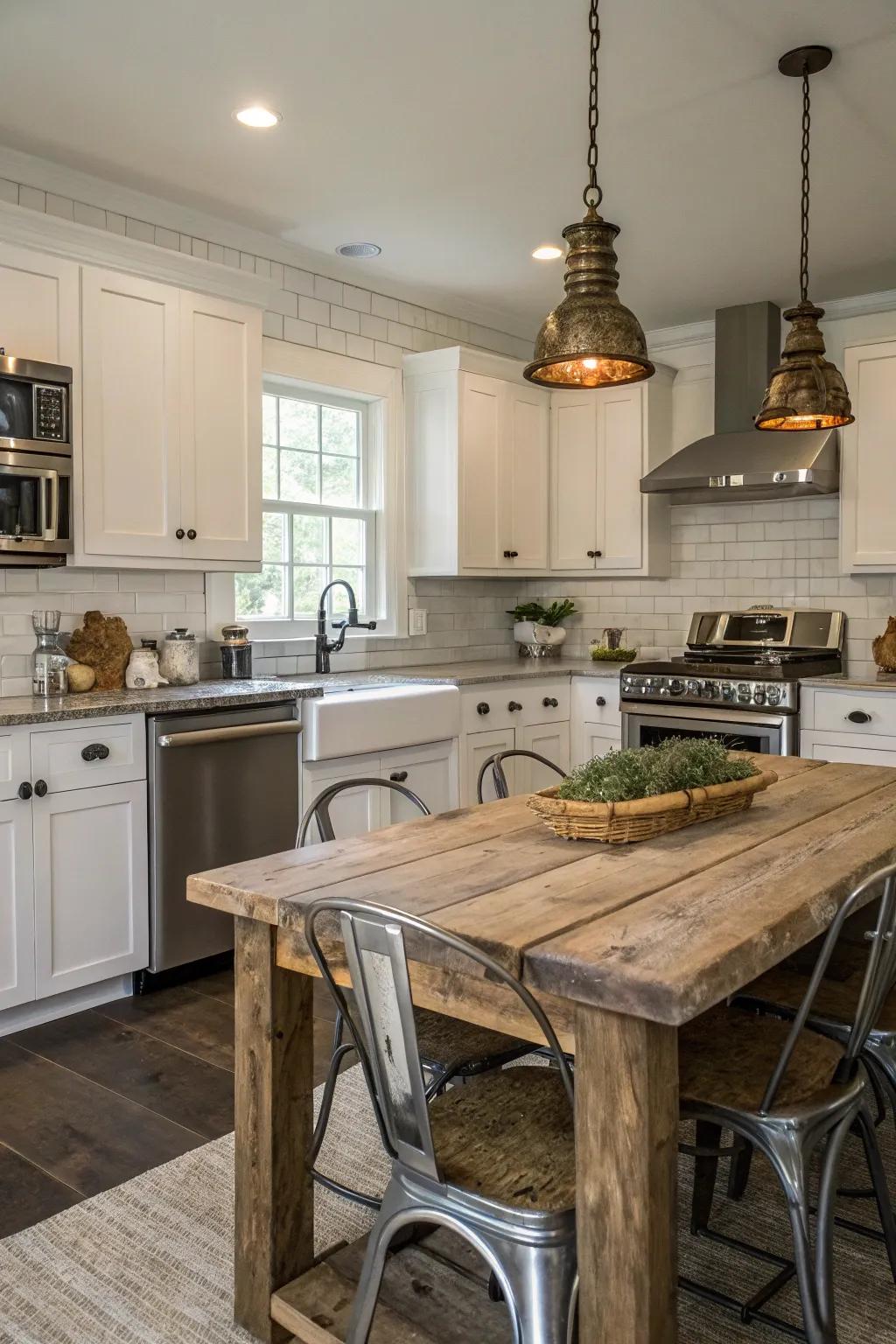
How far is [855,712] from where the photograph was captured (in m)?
4.25

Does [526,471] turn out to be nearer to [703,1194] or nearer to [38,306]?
[38,306]

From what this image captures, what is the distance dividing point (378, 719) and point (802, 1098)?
2.62 meters

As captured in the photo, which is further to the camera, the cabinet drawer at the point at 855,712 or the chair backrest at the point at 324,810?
the cabinet drawer at the point at 855,712

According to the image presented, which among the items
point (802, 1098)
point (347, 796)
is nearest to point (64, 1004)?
point (347, 796)

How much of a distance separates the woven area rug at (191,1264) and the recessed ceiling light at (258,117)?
9.54 feet

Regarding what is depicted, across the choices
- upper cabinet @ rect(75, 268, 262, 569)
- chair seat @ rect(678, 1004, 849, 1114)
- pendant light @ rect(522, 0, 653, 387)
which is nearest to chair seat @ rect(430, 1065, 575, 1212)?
chair seat @ rect(678, 1004, 849, 1114)

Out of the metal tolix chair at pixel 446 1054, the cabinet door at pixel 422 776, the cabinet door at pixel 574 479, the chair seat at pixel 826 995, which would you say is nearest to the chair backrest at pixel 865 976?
the chair seat at pixel 826 995

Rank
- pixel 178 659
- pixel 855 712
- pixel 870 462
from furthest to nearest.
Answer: pixel 870 462 → pixel 855 712 → pixel 178 659

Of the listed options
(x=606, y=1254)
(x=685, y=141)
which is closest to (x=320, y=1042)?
(x=606, y=1254)

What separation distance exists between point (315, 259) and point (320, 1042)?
3.25 m

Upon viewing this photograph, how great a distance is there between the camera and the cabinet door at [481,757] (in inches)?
182

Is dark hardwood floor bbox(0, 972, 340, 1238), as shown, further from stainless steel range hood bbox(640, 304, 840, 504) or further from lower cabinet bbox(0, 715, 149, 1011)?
stainless steel range hood bbox(640, 304, 840, 504)

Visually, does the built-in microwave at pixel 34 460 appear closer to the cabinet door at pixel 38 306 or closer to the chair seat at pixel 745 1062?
the cabinet door at pixel 38 306

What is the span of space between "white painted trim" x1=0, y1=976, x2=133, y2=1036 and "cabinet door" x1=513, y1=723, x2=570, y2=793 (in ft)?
6.71
